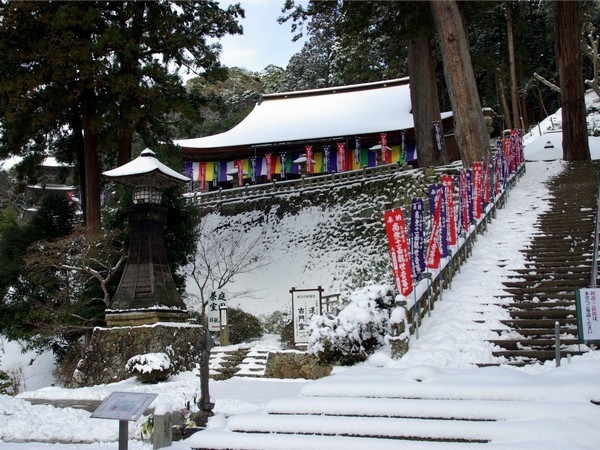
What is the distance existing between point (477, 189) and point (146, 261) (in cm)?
731

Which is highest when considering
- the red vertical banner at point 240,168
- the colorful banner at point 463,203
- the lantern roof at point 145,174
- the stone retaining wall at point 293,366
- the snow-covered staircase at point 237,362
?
the red vertical banner at point 240,168

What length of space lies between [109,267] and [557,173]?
44.1ft

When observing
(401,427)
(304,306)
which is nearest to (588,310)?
(401,427)

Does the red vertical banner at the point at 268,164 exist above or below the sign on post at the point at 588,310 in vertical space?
above

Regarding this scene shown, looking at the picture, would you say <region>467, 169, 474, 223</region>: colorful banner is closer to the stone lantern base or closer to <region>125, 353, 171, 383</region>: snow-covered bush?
the stone lantern base

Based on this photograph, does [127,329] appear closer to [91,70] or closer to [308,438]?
[91,70]

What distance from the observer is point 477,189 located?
14.0 meters

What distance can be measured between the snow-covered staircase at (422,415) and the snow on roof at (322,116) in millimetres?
21015

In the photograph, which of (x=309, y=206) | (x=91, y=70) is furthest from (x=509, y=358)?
(x=309, y=206)

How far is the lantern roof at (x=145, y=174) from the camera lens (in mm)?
14000

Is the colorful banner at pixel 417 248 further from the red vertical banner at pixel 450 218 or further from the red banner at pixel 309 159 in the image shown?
the red banner at pixel 309 159

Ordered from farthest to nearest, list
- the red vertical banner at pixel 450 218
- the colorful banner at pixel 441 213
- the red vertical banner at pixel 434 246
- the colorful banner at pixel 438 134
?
the colorful banner at pixel 438 134, the red vertical banner at pixel 450 218, the colorful banner at pixel 441 213, the red vertical banner at pixel 434 246

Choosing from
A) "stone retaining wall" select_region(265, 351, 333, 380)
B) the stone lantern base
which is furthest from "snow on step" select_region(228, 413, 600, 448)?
the stone lantern base

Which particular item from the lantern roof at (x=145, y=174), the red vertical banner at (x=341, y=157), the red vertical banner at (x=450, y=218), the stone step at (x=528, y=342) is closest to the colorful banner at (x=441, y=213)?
the red vertical banner at (x=450, y=218)
